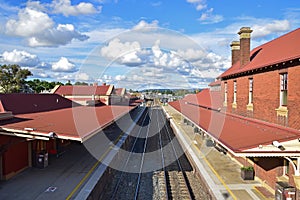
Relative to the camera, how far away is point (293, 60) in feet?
32.9

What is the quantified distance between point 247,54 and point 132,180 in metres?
10.5

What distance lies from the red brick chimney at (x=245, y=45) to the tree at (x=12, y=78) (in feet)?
166

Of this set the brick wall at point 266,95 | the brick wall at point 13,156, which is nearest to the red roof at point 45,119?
the brick wall at point 13,156

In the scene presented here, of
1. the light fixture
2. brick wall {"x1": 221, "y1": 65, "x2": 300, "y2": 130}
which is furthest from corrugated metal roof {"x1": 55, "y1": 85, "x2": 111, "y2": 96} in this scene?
the light fixture

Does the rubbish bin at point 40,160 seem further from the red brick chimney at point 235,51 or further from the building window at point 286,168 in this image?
the red brick chimney at point 235,51

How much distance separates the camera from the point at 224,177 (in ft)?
42.5

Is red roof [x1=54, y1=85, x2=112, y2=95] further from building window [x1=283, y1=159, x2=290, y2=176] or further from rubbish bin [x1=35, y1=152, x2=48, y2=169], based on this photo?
building window [x1=283, y1=159, x2=290, y2=176]

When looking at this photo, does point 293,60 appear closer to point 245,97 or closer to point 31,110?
point 245,97

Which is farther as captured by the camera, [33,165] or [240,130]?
[33,165]

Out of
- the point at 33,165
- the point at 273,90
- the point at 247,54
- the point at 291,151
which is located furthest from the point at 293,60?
the point at 33,165

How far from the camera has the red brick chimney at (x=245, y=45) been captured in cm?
1698

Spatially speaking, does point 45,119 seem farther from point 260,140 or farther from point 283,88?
point 283,88

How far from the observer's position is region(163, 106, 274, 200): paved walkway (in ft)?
35.3

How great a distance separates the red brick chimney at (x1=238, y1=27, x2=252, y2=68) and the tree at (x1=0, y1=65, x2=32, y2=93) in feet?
166
